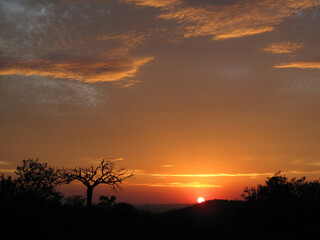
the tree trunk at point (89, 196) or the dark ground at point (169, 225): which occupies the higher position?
the tree trunk at point (89, 196)

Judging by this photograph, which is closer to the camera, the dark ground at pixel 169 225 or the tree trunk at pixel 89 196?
the dark ground at pixel 169 225

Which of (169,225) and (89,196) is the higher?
(89,196)

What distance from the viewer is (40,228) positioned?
29922 mm

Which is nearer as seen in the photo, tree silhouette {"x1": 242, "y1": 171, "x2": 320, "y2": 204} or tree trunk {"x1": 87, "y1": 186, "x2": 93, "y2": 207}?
tree silhouette {"x1": 242, "y1": 171, "x2": 320, "y2": 204}

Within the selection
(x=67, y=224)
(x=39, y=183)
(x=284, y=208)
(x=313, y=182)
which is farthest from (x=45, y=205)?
(x=313, y=182)

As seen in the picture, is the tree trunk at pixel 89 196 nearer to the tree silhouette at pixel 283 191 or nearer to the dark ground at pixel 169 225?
the dark ground at pixel 169 225

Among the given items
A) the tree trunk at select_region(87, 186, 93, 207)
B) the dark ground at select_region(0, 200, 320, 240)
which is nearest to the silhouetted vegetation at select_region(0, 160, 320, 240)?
the dark ground at select_region(0, 200, 320, 240)

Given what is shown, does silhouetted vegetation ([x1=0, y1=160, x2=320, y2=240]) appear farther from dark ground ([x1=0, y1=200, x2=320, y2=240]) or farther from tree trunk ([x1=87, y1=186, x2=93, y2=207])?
tree trunk ([x1=87, y1=186, x2=93, y2=207])

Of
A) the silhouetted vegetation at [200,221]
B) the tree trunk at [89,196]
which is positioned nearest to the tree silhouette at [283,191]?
the silhouetted vegetation at [200,221]

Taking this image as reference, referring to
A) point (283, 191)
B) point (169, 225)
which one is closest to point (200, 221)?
point (169, 225)

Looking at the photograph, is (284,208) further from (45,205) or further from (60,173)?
(60,173)

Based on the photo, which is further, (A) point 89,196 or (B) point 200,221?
(A) point 89,196

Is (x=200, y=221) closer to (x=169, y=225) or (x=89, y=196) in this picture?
(x=169, y=225)

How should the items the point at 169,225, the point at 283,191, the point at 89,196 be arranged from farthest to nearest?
the point at 89,196, the point at 169,225, the point at 283,191
